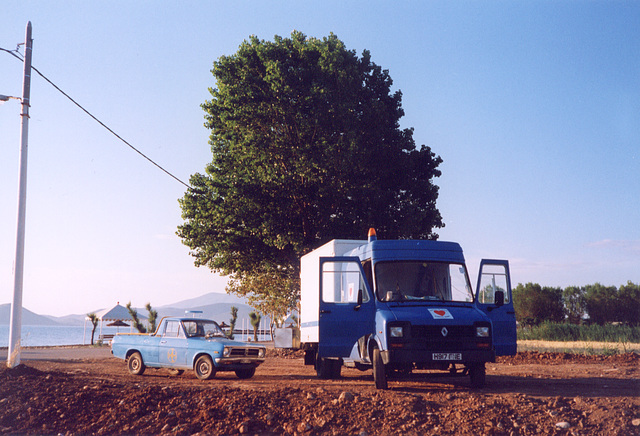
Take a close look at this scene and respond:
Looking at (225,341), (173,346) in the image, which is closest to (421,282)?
(225,341)

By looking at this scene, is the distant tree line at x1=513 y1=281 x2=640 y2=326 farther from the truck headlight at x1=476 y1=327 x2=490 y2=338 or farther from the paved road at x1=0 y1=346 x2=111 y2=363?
the truck headlight at x1=476 y1=327 x2=490 y2=338

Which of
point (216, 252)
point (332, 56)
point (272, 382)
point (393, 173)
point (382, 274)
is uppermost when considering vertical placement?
point (332, 56)

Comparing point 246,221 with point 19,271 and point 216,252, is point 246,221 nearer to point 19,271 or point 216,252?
point 216,252

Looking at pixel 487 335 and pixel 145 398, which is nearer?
pixel 145 398

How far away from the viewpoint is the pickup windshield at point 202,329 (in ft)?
52.6

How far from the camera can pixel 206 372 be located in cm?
1527

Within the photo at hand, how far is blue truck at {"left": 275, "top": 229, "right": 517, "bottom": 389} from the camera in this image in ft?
37.5

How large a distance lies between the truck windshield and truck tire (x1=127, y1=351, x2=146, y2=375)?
26.8ft

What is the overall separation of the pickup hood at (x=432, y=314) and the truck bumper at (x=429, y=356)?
1.87ft

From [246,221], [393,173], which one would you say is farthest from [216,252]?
[393,173]

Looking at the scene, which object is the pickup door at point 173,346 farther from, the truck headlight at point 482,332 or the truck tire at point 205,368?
the truck headlight at point 482,332

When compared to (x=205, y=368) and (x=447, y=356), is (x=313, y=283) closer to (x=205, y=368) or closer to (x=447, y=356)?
(x=205, y=368)

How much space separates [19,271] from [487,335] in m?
10.7

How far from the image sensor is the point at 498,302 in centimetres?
1266
